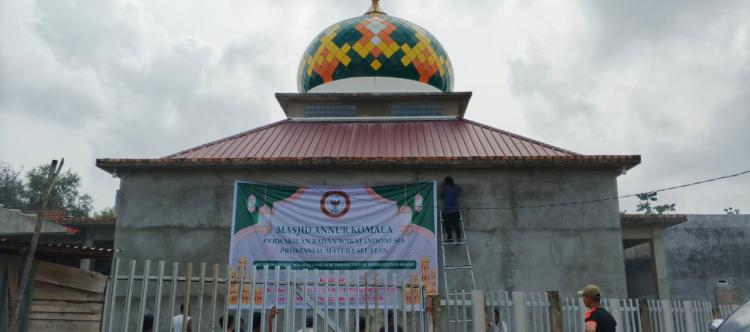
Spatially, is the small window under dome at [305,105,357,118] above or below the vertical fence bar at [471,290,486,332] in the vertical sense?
above

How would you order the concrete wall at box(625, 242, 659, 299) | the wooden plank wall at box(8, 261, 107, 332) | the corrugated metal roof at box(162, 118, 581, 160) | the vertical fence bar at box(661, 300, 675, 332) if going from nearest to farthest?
the wooden plank wall at box(8, 261, 107, 332), the vertical fence bar at box(661, 300, 675, 332), the corrugated metal roof at box(162, 118, 581, 160), the concrete wall at box(625, 242, 659, 299)

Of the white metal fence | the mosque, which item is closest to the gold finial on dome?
the mosque

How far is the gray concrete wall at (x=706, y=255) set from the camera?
21.0 meters

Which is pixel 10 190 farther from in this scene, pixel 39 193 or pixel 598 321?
pixel 598 321

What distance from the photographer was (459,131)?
53.6 ft

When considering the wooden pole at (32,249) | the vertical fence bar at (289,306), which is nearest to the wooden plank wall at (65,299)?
the wooden pole at (32,249)

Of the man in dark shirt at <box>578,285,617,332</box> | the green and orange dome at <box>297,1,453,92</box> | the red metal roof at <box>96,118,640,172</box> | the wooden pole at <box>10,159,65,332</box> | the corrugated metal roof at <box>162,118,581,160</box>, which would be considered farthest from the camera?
the green and orange dome at <box>297,1,453,92</box>

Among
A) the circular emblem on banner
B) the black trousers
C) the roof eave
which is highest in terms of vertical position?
the roof eave

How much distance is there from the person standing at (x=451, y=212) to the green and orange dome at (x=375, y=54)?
6785 millimetres

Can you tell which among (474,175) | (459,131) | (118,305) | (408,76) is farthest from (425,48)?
(118,305)

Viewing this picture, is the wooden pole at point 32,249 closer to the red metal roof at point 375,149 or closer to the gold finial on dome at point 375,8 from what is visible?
the red metal roof at point 375,149

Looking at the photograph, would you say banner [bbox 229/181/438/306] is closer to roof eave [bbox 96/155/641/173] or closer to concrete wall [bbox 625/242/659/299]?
roof eave [bbox 96/155/641/173]

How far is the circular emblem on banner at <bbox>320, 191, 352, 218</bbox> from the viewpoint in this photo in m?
13.1

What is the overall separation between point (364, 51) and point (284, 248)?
8308mm
